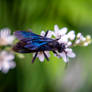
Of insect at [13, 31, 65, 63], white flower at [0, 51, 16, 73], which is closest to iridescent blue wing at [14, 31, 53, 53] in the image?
insect at [13, 31, 65, 63]

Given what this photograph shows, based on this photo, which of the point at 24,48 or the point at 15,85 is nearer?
the point at 24,48

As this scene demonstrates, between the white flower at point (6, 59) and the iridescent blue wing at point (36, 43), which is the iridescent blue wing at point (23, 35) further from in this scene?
the white flower at point (6, 59)

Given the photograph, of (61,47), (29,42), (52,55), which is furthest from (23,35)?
(52,55)

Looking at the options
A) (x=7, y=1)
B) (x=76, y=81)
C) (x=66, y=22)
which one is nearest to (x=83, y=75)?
(x=76, y=81)

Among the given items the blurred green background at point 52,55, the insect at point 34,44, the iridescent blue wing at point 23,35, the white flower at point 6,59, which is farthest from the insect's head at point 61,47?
the blurred green background at point 52,55

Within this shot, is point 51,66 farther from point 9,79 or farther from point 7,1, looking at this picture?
point 7,1

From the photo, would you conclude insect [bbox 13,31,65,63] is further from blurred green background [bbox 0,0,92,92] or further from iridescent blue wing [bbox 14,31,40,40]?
blurred green background [bbox 0,0,92,92]
